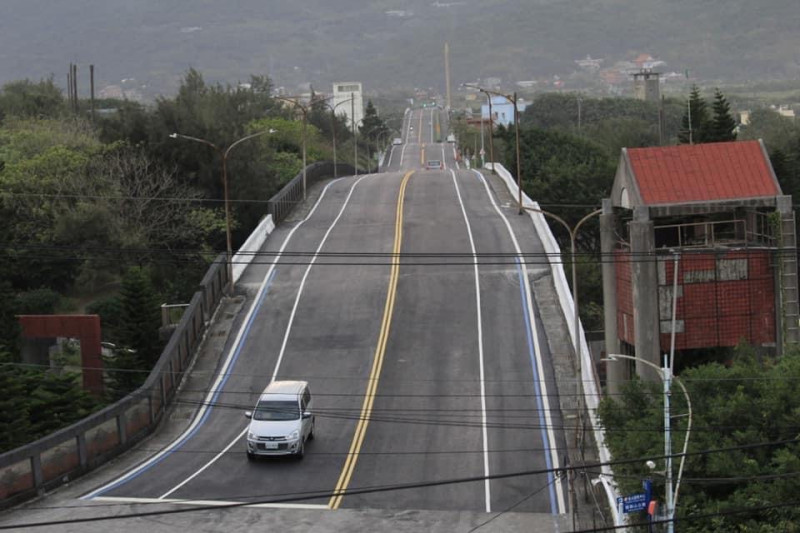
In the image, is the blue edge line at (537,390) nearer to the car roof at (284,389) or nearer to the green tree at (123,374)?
the car roof at (284,389)

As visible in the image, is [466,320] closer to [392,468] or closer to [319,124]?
[392,468]

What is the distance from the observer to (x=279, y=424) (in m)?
33.3

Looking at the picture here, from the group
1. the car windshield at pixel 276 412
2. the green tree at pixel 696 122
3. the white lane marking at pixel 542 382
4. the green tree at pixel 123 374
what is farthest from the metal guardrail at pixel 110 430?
the green tree at pixel 696 122

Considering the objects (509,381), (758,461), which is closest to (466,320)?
(509,381)

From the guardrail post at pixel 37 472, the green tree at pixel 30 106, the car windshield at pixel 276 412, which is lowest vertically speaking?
the guardrail post at pixel 37 472

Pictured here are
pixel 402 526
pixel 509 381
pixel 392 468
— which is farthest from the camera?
pixel 509 381

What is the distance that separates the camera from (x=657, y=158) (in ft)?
136

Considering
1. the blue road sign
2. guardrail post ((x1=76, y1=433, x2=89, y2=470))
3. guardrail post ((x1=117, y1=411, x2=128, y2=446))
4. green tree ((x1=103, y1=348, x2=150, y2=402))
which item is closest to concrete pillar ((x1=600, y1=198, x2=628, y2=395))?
the blue road sign

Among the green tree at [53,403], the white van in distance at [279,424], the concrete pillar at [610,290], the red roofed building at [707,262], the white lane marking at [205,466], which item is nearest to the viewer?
the white lane marking at [205,466]

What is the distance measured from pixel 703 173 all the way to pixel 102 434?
21.9 metres

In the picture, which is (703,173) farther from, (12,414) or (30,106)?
(30,106)

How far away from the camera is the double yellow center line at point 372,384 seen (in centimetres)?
3143

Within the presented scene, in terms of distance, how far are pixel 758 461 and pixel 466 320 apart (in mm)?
19920

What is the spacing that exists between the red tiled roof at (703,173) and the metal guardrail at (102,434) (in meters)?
16.8
